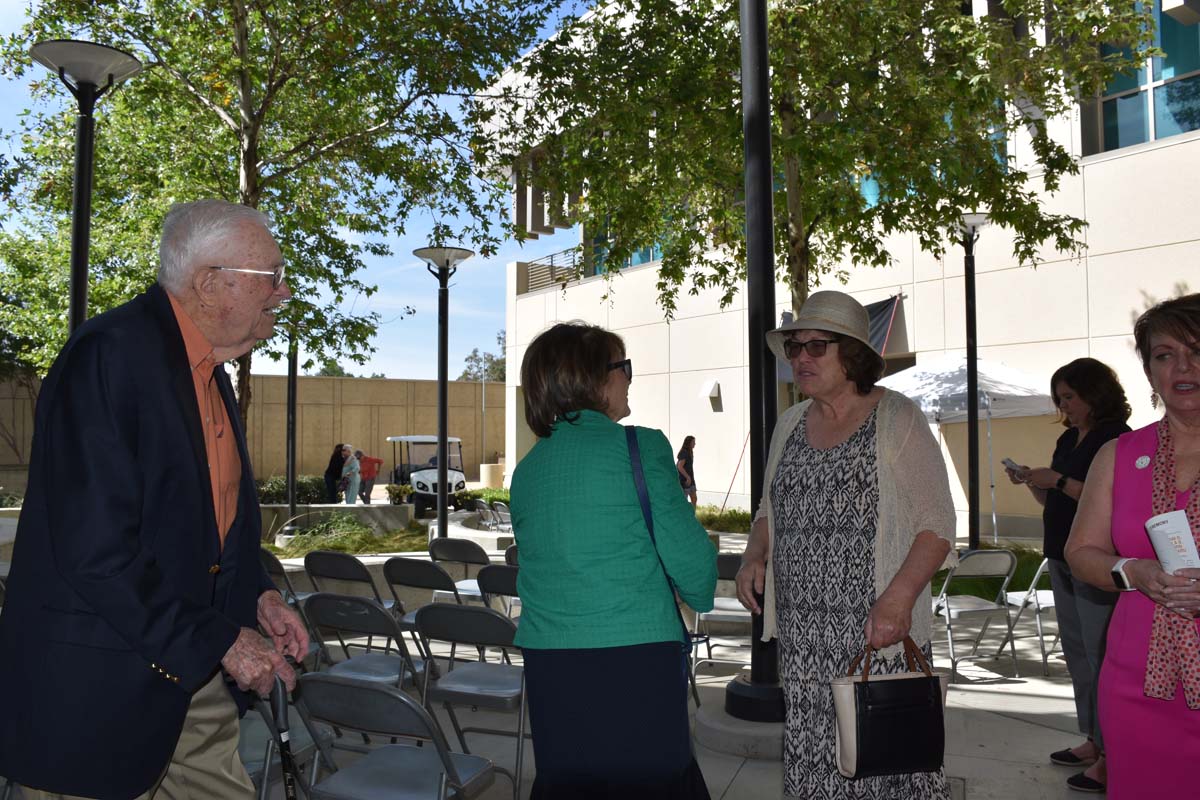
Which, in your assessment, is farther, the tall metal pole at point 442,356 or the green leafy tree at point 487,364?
the green leafy tree at point 487,364

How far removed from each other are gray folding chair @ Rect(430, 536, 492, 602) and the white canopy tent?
724cm

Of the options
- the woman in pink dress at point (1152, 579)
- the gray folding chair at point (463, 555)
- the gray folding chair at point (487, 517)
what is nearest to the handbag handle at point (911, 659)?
the woman in pink dress at point (1152, 579)

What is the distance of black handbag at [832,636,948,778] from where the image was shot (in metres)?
2.37

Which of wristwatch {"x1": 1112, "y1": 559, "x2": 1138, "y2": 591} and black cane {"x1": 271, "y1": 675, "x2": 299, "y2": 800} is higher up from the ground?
wristwatch {"x1": 1112, "y1": 559, "x2": 1138, "y2": 591}

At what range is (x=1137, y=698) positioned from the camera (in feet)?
7.09

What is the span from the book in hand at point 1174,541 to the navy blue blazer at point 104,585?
78.5 inches

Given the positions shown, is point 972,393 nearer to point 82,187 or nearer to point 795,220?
point 795,220

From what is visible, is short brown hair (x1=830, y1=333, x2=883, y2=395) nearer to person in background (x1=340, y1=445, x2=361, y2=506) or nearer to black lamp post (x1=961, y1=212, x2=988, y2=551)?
black lamp post (x1=961, y1=212, x2=988, y2=551)

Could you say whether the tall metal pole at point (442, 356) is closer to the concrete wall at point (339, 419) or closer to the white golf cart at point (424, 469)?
the white golf cart at point (424, 469)

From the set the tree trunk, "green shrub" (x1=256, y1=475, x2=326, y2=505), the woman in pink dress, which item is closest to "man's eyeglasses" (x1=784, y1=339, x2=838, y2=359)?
the woman in pink dress

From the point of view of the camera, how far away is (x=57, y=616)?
1.70 m

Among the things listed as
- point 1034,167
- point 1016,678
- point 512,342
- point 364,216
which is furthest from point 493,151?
point 512,342

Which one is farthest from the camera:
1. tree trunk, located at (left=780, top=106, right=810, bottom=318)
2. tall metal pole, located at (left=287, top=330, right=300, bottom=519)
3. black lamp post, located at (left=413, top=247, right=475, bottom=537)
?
tall metal pole, located at (left=287, top=330, right=300, bottom=519)

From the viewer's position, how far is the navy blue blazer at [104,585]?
166cm
